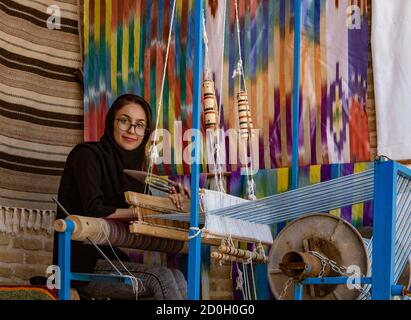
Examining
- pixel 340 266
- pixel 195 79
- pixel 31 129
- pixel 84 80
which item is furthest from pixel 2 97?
pixel 340 266

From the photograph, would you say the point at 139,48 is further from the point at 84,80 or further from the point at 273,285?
the point at 273,285

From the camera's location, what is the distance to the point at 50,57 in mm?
5668

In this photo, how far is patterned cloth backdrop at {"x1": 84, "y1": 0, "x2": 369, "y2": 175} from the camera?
187 inches

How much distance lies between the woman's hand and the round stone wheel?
0.85 m

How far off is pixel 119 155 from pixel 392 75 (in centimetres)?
180

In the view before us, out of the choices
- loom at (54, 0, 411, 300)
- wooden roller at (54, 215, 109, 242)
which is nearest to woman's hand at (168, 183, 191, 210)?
loom at (54, 0, 411, 300)

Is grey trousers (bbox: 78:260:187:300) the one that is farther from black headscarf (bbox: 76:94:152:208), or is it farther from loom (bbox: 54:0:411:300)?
black headscarf (bbox: 76:94:152:208)

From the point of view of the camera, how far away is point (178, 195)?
4.51 metres

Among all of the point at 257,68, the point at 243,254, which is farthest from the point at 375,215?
the point at 257,68

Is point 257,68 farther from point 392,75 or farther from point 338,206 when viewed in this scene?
point 338,206

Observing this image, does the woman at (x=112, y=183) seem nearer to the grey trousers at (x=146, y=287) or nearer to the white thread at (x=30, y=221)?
the grey trousers at (x=146, y=287)

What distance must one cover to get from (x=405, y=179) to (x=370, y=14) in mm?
1691

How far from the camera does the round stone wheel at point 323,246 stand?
139 inches

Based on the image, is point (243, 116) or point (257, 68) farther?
point (257, 68)
